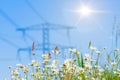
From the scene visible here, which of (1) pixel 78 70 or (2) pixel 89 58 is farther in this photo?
(2) pixel 89 58

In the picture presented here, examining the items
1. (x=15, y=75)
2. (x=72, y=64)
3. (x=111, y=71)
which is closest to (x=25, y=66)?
(x=15, y=75)

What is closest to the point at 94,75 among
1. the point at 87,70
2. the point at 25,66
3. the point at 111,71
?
the point at 87,70

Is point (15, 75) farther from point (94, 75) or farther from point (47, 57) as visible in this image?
point (94, 75)

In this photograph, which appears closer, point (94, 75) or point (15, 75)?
point (94, 75)

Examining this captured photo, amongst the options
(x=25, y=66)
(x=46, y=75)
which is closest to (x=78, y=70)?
(x=46, y=75)

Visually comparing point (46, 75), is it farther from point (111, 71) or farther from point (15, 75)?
point (111, 71)

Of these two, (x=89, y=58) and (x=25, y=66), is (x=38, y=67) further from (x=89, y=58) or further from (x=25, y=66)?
(x=89, y=58)
